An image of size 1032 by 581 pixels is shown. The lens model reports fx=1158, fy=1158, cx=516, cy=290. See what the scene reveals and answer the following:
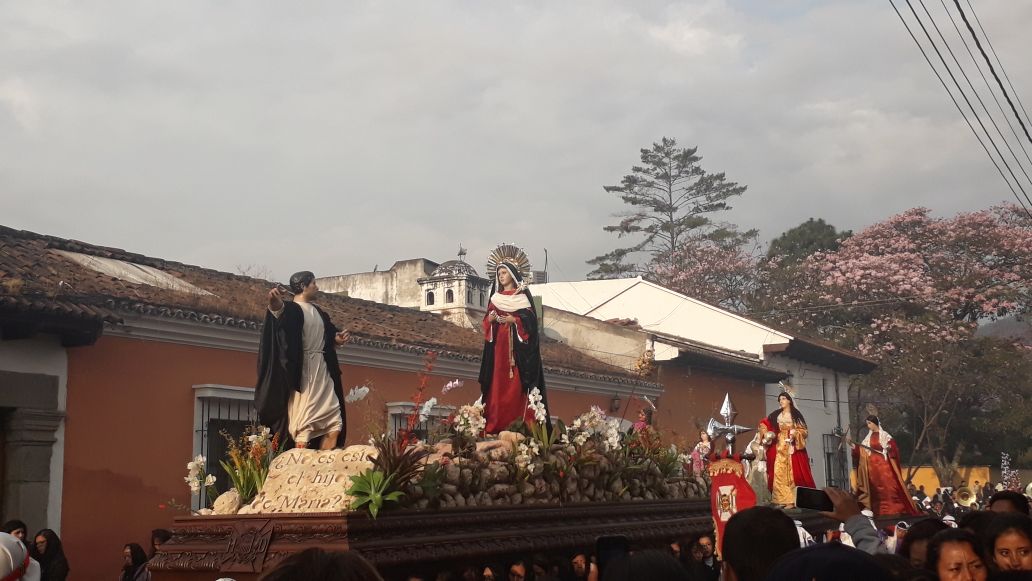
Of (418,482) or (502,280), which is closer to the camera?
(418,482)

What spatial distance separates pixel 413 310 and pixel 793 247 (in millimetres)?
25508

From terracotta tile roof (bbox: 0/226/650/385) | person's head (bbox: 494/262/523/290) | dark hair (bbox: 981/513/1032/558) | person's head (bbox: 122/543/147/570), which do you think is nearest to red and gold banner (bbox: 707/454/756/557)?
person's head (bbox: 494/262/523/290)

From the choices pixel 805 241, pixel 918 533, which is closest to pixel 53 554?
pixel 918 533

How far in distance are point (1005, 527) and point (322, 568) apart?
328 centimetres

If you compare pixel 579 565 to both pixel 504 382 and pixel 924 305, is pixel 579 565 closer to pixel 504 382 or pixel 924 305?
pixel 504 382

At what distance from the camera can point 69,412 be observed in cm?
1065

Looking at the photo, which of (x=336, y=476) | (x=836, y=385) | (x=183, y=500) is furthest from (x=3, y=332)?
(x=836, y=385)

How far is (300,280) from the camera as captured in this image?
9.05 m

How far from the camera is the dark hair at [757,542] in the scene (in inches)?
135

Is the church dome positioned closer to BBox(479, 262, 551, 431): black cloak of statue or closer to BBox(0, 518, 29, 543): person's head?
BBox(479, 262, 551, 431): black cloak of statue

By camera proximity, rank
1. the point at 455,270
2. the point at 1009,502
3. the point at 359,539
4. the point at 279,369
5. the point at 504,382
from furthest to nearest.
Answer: the point at 455,270 → the point at 504,382 → the point at 279,369 → the point at 359,539 → the point at 1009,502

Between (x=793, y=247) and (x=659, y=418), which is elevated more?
(x=793, y=247)

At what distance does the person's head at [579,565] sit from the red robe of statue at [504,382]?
6.11 feet

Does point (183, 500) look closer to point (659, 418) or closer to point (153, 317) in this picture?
point (153, 317)
